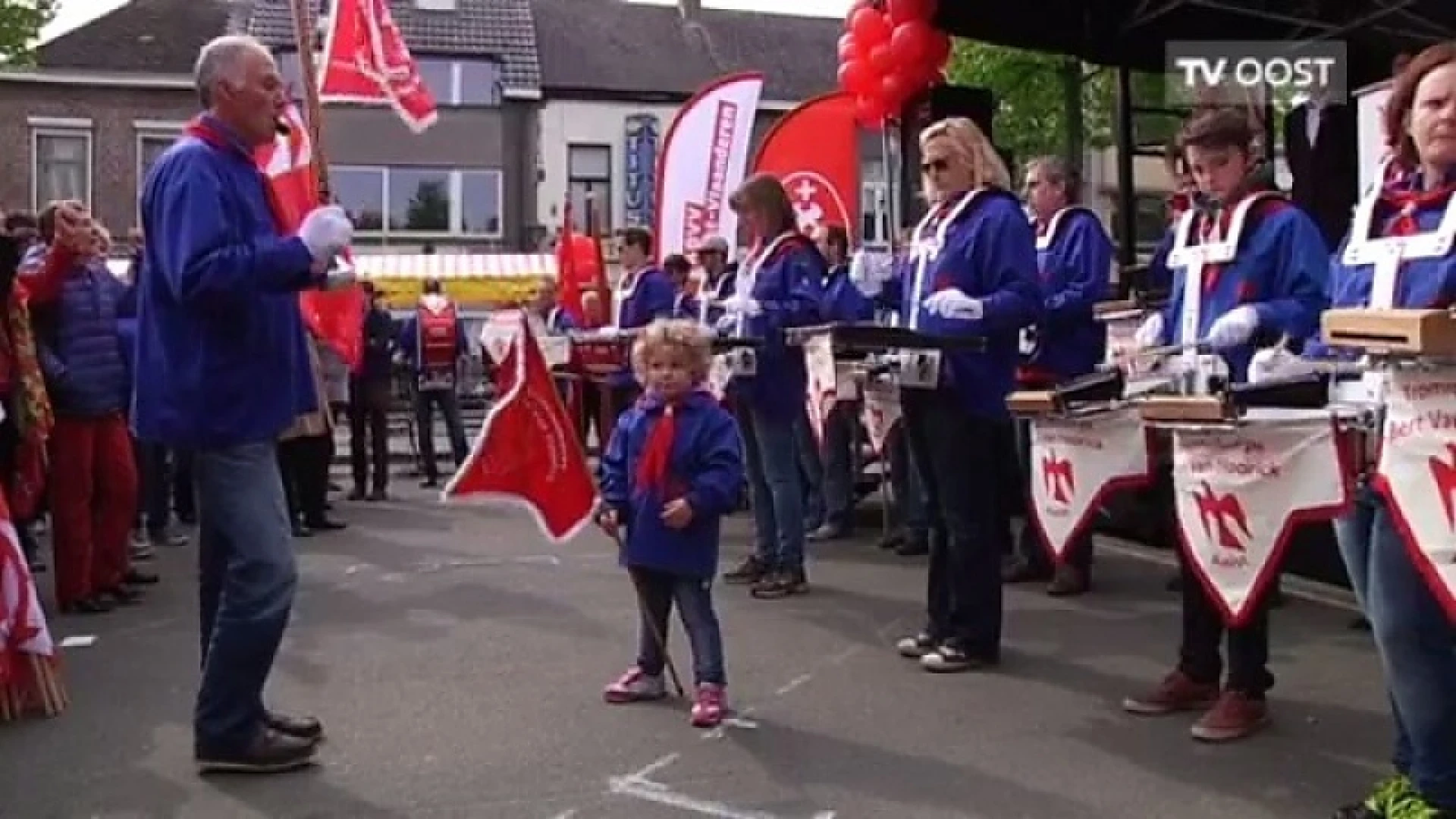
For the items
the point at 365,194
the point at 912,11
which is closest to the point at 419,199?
the point at 365,194

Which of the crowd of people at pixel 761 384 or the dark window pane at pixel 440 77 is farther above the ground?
the dark window pane at pixel 440 77

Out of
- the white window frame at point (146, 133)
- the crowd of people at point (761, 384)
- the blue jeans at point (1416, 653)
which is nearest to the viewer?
the blue jeans at point (1416, 653)

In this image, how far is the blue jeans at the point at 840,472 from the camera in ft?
30.9

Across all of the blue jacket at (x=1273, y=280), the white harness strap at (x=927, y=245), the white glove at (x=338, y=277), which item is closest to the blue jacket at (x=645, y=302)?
the white harness strap at (x=927, y=245)

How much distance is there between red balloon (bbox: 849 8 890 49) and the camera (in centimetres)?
1014

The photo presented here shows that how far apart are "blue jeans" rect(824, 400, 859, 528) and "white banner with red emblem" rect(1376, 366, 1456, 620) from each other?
5815 millimetres

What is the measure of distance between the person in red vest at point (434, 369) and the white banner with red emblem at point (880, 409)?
604cm

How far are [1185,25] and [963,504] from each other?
22.1ft

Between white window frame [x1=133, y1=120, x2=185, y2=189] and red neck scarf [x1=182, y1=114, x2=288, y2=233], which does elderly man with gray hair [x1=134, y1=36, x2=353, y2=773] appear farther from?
white window frame [x1=133, y1=120, x2=185, y2=189]

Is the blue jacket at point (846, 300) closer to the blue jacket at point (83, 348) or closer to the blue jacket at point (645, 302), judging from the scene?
the blue jacket at point (645, 302)

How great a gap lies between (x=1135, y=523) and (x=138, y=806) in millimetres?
5711

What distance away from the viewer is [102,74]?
121 feet

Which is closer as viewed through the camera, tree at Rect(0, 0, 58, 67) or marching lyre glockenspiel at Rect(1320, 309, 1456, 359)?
marching lyre glockenspiel at Rect(1320, 309, 1456, 359)

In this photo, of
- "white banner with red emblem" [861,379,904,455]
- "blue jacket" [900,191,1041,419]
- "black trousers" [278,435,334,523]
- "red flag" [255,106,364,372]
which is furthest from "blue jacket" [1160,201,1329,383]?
"black trousers" [278,435,334,523]
